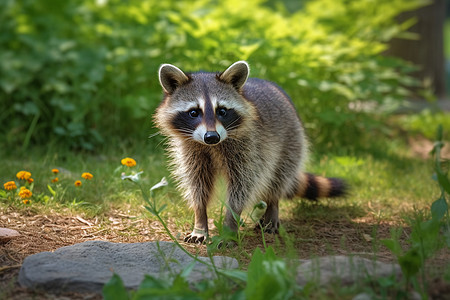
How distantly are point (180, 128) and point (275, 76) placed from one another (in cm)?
225

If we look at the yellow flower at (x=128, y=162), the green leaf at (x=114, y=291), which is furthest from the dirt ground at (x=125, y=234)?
the green leaf at (x=114, y=291)

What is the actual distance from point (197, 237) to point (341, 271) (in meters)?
1.24

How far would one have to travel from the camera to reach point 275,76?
5.33 meters

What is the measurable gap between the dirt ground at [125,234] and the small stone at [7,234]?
0.08 ft

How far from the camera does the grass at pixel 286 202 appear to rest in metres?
3.26

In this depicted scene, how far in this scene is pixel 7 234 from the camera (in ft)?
9.62

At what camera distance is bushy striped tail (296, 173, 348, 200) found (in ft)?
12.8

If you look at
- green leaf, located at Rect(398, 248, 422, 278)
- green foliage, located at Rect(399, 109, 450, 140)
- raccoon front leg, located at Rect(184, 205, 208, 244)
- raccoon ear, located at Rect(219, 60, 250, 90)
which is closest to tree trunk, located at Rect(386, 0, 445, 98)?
green foliage, located at Rect(399, 109, 450, 140)

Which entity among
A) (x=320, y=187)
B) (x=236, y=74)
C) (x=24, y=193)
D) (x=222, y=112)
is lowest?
(x=320, y=187)

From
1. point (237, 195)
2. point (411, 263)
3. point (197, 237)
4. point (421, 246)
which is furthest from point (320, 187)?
point (411, 263)

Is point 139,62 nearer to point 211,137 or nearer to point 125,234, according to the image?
point 125,234

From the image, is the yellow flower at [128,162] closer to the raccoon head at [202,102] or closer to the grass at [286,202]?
the grass at [286,202]

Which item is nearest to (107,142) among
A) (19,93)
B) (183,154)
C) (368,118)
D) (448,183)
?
(19,93)

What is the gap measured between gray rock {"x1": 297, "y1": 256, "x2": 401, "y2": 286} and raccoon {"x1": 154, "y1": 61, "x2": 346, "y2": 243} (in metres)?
0.89
